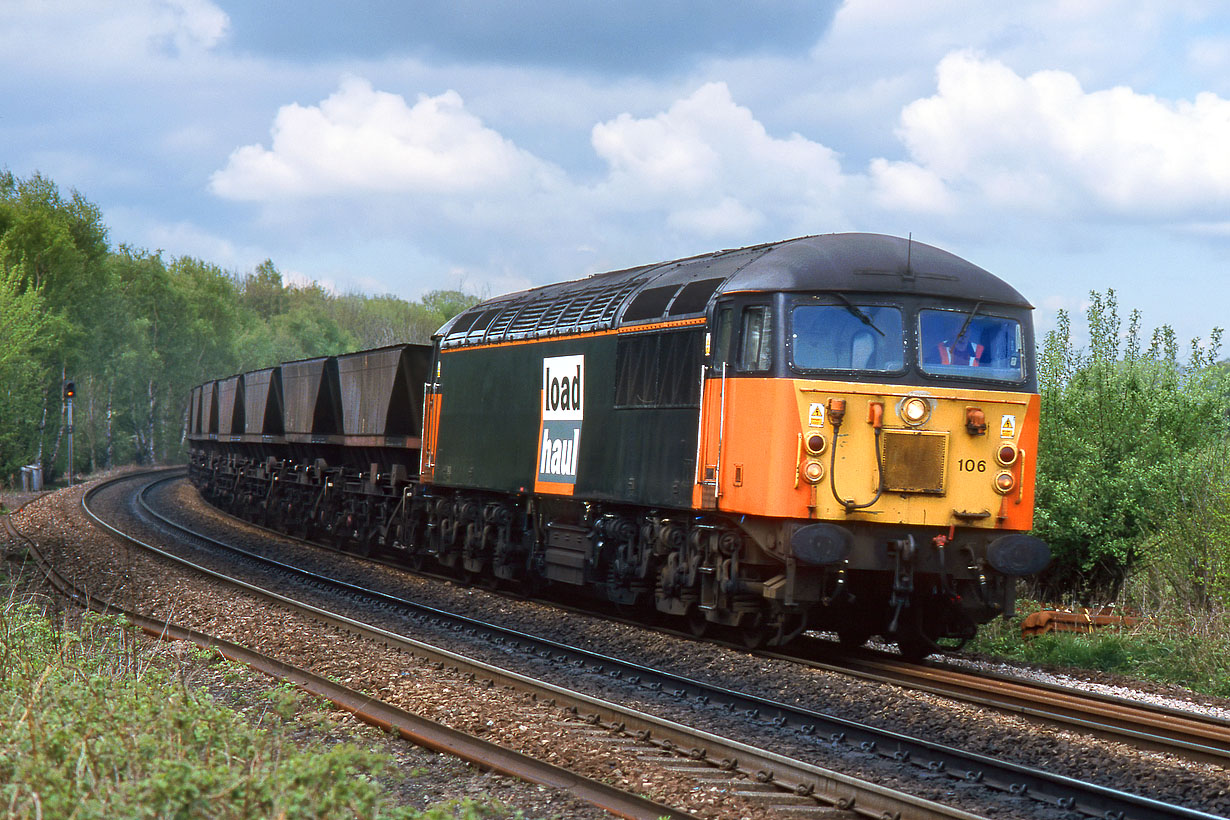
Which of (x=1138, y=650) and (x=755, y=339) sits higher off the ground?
(x=755, y=339)

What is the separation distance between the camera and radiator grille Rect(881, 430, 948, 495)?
35.0 ft

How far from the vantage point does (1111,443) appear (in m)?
17.6

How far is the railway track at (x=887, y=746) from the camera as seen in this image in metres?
6.60

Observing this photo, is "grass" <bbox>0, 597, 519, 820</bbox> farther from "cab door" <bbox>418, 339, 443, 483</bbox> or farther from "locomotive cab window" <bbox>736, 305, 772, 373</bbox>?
"cab door" <bbox>418, 339, 443, 483</bbox>

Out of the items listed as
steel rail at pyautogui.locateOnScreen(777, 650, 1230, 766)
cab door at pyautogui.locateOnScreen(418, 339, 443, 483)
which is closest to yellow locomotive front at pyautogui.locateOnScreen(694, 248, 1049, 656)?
steel rail at pyautogui.locateOnScreen(777, 650, 1230, 766)

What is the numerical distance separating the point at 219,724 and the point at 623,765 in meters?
2.38

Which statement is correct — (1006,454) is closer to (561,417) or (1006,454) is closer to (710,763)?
(710,763)

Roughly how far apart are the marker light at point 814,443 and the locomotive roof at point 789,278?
130cm

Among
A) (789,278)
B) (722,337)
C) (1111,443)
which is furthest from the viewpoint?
(1111,443)

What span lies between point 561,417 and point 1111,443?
816 cm

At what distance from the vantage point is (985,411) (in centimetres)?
1094

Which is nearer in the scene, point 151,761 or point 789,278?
point 151,761

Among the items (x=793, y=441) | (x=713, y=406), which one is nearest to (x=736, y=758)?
(x=793, y=441)

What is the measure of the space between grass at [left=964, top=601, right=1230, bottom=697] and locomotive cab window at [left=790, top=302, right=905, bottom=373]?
355 centimetres
